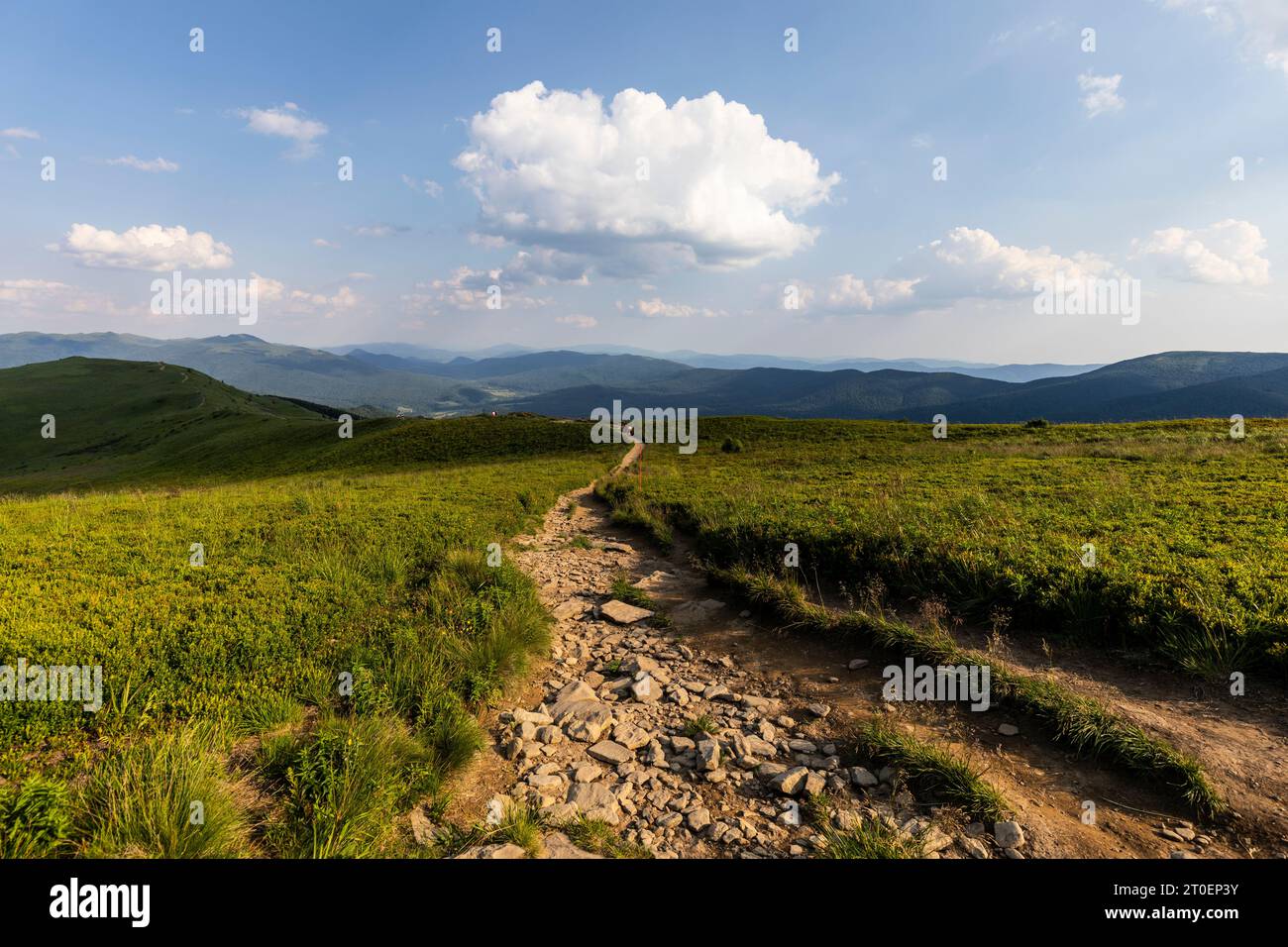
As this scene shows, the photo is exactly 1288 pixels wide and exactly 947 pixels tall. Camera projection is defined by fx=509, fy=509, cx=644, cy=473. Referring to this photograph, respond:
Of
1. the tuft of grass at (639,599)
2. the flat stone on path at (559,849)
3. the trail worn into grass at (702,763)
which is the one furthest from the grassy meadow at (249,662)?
the tuft of grass at (639,599)

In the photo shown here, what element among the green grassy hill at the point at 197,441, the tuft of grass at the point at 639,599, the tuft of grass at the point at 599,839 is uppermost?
the green grassy hill at the point at 197,441

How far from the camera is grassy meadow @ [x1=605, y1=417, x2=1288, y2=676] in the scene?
7719 millimetres

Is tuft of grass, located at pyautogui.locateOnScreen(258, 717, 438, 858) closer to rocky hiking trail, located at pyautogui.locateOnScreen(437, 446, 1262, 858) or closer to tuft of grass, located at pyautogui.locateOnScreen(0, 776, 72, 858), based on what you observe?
rocky hiking trail, located at pyautogui.locateOnScreen(437, 446, 1262, 858)

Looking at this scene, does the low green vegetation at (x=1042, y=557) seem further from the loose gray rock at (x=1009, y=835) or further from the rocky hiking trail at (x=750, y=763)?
the rocky hiking trail at (x=750, y=763)

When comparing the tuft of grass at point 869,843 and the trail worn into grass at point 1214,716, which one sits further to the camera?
the trail worn into grass at point 1214,716

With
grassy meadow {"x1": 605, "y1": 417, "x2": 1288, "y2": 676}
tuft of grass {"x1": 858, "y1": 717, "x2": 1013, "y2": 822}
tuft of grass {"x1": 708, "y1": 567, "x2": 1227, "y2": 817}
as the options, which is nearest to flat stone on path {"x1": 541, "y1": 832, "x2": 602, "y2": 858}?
tuft of grass {"x1": 858, "y1": 717, "x2": 1013, "y2": 822}

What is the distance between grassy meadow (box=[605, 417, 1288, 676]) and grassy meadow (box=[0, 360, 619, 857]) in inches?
268

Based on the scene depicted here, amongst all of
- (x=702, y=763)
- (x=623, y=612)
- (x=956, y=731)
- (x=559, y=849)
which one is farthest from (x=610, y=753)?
(x=623, y=612)

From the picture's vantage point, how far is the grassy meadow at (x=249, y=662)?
4484 millimetres

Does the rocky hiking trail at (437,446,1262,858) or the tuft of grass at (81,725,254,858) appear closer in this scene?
the tuft of grass at (81,725,254,858)

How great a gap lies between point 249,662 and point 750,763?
6971 millimetres

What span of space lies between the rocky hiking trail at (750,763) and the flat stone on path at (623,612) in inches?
24.1
